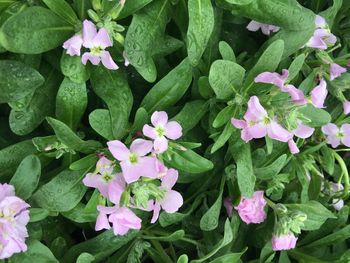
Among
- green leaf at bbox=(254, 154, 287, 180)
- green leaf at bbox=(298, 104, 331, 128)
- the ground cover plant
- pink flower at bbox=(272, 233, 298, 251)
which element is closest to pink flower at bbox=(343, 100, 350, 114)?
the ground cover plant

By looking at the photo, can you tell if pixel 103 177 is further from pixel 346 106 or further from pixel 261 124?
pixel 346 106

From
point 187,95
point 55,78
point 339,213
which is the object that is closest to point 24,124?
point 55,78

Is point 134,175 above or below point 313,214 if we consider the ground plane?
above

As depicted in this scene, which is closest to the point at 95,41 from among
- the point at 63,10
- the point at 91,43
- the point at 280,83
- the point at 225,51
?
the point at 91,43

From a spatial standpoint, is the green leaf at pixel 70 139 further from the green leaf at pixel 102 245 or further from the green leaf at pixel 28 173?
the green leaf at pixel 102 245

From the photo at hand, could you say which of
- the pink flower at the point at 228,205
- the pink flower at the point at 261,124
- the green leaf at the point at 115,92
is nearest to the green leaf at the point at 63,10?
the green leaf at the point at 115,92
